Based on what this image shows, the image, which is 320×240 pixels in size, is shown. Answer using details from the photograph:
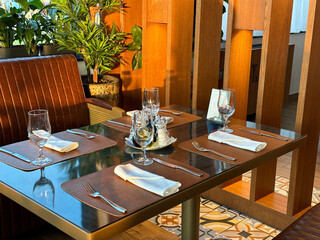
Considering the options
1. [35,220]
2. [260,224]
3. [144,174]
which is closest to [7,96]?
[35,220]

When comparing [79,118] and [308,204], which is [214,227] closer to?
[308,204]

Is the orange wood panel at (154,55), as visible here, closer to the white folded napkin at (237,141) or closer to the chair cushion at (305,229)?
the white folded napkin at (237,141)

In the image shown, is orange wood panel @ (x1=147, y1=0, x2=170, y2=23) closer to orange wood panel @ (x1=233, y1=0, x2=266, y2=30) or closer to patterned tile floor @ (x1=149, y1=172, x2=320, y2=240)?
orange wood panel @ (x1=233, y1=0, x2=266, y2=30)

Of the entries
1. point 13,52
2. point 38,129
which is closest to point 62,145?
point 38,129

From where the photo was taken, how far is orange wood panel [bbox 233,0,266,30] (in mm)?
2486

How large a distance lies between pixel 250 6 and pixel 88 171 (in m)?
1.55

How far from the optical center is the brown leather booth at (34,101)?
2.33 m

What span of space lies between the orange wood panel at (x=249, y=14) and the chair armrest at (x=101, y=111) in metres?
0.93

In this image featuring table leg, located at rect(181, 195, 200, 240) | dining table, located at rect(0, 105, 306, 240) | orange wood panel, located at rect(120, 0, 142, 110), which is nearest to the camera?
dining table, located at rect(0, 105, 306, 240)

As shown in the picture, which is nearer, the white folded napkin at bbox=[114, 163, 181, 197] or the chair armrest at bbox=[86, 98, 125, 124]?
the white folded napkin at bbox=[114, 163, 181, 197]

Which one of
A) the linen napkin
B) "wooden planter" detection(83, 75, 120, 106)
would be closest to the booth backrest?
"wooden planter" detection(83, 75, 120, 106)

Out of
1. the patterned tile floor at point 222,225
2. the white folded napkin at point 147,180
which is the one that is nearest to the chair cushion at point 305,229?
the white folded napkin at point 147,180

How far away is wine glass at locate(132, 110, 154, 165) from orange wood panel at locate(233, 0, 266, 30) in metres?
1.23

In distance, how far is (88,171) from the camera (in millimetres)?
1511
